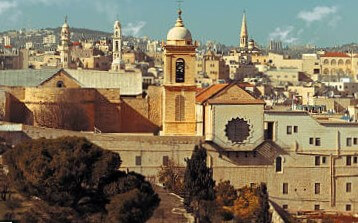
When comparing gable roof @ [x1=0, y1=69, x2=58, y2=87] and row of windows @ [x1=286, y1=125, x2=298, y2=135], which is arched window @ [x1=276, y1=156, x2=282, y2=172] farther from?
gable roof @ [x1=0, y1=69, x2=58, y2=87]

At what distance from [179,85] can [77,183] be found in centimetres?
1411

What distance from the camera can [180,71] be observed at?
44.3 meters

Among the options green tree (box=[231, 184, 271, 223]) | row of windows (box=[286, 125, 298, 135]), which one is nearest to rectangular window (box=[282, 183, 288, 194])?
green tree (box=[231, 184, 271, 223])

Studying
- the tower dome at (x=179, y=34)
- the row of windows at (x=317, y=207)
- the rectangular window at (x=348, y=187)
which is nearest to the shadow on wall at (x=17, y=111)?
the tower dome at (x=179, y=34)

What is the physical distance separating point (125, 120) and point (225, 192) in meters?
8.51

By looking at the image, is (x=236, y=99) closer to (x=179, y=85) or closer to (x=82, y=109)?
(x=179, y=85)

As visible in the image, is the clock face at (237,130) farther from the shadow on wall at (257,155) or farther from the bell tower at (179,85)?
the bell tower at (179,85)

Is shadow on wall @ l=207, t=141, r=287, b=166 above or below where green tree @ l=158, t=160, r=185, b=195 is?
above

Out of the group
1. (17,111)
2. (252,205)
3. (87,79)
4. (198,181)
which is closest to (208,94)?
(252,205)

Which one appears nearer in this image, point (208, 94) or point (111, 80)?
point (208, 94)

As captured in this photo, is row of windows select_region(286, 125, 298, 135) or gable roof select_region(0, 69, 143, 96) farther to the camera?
gable roof select_region(0, 69, 143, 96)

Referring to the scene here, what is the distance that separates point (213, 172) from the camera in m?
41.8

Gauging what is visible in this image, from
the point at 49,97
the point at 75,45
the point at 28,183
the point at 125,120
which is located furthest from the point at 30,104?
the point at 75,45

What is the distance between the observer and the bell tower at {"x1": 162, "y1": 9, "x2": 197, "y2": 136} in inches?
1731
